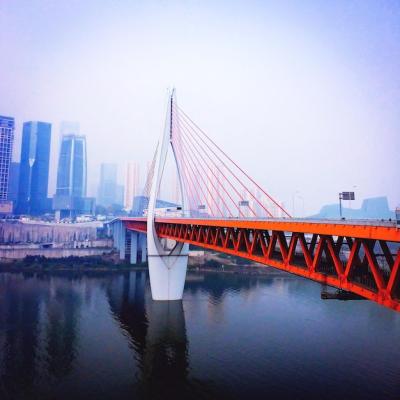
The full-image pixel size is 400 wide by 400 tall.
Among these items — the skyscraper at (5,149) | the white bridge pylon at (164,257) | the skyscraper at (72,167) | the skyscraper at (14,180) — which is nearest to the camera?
the white bridge pylon at (164,257)

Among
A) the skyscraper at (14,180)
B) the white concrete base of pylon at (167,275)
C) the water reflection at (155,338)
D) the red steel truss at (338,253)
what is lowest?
the water reflection at (155,338)

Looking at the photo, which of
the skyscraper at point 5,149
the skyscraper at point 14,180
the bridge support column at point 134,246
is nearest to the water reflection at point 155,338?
the bridge support column at point 134,246

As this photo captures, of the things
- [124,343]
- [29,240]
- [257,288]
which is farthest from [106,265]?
[124,343]

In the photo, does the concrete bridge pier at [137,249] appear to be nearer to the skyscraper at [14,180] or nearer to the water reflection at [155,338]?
the water reflection at [155,338]

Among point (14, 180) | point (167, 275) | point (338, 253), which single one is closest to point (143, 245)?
point (167, 275)

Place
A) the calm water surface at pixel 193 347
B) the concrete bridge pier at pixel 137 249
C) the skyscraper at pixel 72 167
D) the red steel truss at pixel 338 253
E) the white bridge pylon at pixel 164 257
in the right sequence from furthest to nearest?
1. the skyscraper at pixel 72 167
2. the concrete bridge pier at pixel 137 249
3. the white bridge pylon at pixel 164 257
4. the calm water surface at pixel 193 347
5. the red steel truss at pixel 338 253

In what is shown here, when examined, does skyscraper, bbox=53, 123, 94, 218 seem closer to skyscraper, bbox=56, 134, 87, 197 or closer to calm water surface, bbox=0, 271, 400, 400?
skyscraper, bbox=56, 134, 87, 197

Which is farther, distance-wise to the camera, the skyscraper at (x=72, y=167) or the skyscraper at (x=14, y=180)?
the skyscraper at (x=72, y=167)
